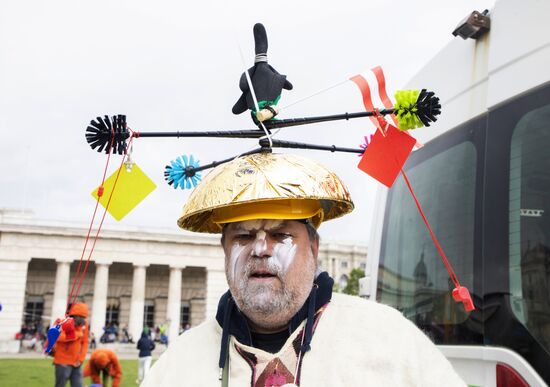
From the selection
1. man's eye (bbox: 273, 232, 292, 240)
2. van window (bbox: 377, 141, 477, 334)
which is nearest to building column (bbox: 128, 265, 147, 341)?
van window (bbox: 377, 141, 477, 334)

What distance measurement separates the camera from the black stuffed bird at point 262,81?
79.7 inches

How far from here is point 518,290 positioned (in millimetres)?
2227

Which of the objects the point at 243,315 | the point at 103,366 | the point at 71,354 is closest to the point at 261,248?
the point at 243,315

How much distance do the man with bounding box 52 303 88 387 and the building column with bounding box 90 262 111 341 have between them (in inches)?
1654

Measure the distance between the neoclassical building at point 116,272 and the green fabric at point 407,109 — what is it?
4610 centimetres

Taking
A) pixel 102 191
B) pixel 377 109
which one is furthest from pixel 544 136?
pixel 102 191

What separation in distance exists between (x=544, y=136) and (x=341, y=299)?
1.14 meters

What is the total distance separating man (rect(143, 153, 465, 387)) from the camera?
172 centimetres

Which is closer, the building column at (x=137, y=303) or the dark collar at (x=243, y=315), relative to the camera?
the dark collar at (x=243, y=315)

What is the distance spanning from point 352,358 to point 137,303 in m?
52.2

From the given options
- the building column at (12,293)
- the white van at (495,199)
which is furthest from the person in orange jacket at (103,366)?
the building column at (12,293)

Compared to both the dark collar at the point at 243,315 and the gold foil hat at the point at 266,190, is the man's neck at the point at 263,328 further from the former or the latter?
the gold foil hat at the point at 266,190

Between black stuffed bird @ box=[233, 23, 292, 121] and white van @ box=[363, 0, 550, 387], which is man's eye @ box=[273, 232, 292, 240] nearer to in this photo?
black stuffed bird @ box=[233, 23, 292, 121]

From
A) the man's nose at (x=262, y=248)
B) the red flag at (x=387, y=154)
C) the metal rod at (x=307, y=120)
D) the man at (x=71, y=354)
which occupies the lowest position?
the man at (x=71, y=354)
